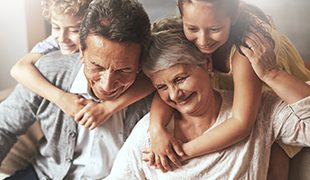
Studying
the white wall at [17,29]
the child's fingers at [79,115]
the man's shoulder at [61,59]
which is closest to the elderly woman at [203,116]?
the child's fingers at [79,115]

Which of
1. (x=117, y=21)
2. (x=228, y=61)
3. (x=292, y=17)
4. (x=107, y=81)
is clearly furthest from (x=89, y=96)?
(x=292, y=17)

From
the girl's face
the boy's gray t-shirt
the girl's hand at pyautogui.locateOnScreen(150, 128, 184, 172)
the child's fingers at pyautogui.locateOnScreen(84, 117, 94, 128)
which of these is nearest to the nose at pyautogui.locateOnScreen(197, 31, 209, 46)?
the girl's face

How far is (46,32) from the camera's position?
1440 mm

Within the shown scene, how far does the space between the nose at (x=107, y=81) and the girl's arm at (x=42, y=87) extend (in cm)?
13

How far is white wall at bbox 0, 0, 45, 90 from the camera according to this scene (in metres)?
1.40

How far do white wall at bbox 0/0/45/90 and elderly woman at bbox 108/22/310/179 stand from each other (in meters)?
0.48

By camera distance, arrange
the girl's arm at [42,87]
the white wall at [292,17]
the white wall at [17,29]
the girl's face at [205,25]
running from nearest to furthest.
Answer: the girl's face at [205,25], the white wall at [292,17], the girl's arm at [42,87], the white wall at [17,29]

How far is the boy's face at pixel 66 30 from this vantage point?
1126 millimetres

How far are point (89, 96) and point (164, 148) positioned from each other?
233 mm

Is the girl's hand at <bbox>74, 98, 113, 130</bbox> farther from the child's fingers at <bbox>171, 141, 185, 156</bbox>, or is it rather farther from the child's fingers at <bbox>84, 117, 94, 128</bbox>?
the child's fingers at <bbox>171, 141, 185, 156</bbox>

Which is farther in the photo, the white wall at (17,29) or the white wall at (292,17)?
the white wall at (17,29)

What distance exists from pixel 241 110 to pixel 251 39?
150mm

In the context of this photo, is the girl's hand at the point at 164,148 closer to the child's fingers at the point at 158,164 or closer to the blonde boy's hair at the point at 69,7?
the child's fingers at the point at 158,164

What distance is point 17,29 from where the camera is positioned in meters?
1.45
